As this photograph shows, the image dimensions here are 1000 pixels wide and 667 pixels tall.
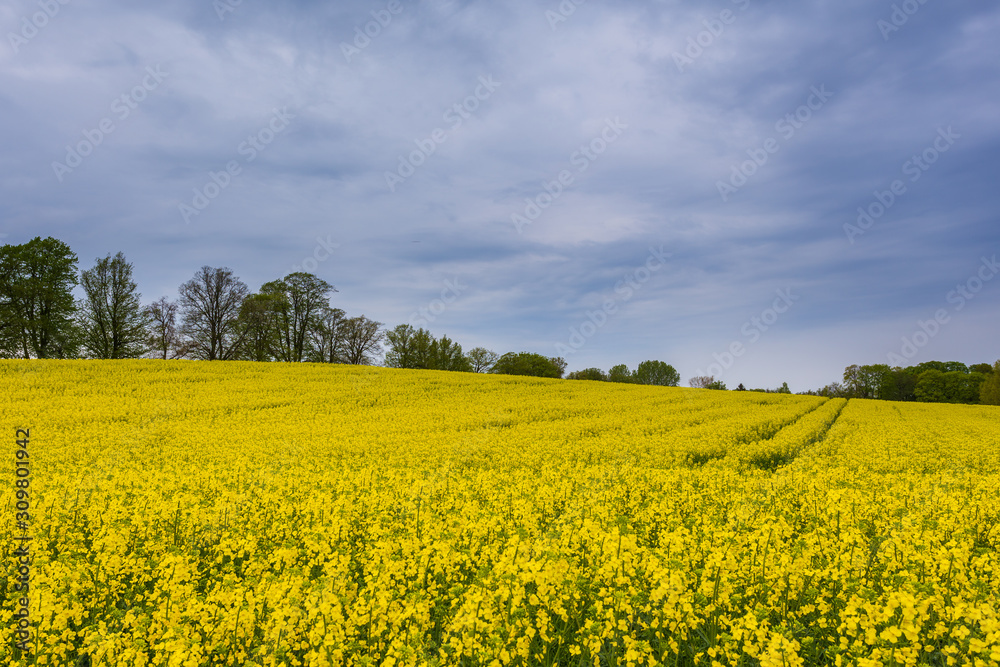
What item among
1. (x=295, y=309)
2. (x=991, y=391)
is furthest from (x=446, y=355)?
(x=991, y=391)

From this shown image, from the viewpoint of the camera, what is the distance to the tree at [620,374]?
4493 inches

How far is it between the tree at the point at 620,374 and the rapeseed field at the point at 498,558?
97455mm

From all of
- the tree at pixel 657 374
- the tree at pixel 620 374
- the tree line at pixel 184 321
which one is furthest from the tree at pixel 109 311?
the tree at pixel 657 374

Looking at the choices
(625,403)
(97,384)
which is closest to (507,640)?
(625,403)

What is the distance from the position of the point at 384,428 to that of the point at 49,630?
55.1ft

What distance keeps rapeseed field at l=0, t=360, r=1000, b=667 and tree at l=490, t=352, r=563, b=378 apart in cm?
7023

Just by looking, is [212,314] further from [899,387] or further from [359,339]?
[899,387]

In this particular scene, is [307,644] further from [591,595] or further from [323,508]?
[323,508]

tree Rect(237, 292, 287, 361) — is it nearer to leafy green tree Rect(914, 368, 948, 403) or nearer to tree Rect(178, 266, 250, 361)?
tree Rect(178, 266, 250, 361)

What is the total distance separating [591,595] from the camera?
4.81 meters

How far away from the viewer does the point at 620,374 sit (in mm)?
121875

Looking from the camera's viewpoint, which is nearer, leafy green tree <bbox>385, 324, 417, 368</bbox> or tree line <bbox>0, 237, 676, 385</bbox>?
tree line <bbox>0, 237, 676, 385</bbox>

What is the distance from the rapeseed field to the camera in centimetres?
402

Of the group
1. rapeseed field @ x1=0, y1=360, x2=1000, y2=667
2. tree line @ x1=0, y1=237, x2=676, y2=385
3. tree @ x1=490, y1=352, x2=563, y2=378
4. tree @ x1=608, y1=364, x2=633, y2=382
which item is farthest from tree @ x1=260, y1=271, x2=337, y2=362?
tree @ x1=608, y1=364, x2=633, y2=382
